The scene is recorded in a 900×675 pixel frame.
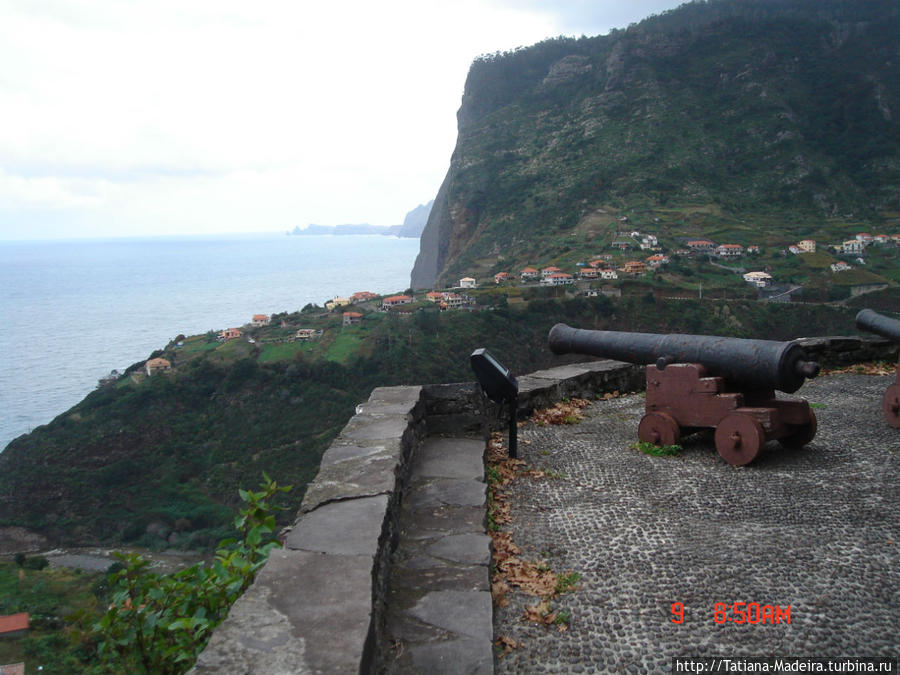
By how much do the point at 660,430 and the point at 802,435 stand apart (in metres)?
0.98

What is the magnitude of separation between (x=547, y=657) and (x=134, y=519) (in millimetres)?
48144

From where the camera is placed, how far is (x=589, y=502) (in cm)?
382

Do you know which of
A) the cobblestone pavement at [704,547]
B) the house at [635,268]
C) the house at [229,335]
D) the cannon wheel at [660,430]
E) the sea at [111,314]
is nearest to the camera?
the cobblestone pavement at [704,547]

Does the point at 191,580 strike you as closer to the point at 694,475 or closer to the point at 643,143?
the point at 694,475

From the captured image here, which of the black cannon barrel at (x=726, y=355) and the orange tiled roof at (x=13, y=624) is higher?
the black cannon barrel at (x=726, y=355)

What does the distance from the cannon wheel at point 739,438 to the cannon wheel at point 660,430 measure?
32 centimetres

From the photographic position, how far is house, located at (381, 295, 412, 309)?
71.0 m

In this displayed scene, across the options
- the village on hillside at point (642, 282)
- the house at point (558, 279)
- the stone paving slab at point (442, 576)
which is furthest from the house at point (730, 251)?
the stone paving slab at point (442, 576)

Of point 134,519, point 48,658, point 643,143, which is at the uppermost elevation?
point 643,143

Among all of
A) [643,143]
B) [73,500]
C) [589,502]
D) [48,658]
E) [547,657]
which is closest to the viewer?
[547,657]

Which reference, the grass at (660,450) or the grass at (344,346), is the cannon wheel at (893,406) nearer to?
the grass at (660,450)

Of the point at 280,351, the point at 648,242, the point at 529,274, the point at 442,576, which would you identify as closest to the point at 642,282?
the point at 648,242

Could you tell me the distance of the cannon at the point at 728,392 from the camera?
14.6ft

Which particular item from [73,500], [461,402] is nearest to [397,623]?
[461,402]
